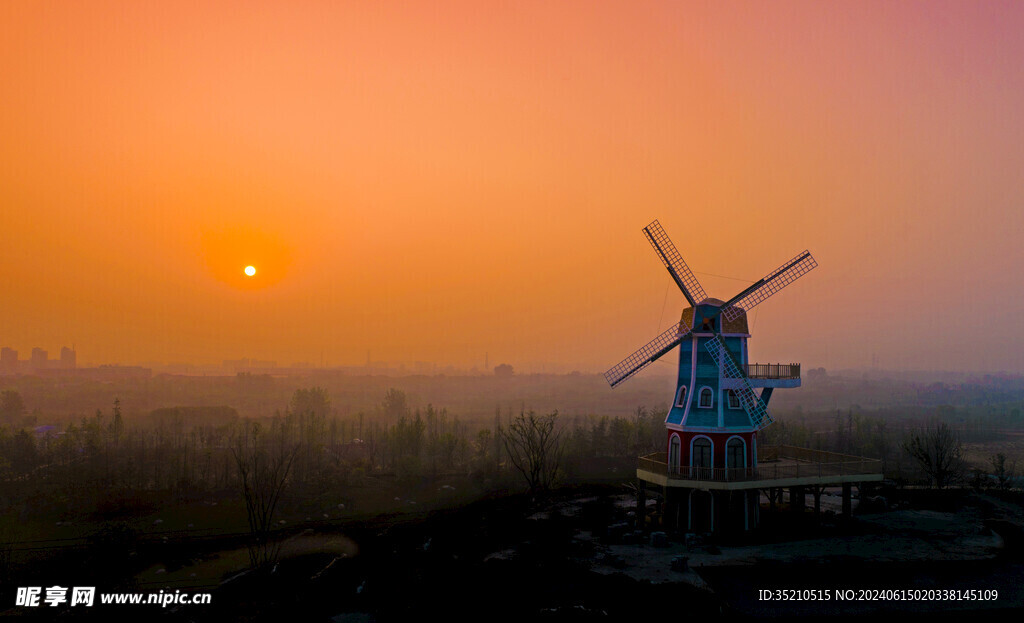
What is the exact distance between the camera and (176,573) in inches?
1148

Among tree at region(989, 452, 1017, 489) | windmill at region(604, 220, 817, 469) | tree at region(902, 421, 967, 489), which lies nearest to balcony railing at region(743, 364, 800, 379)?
windmill at region(604, 220, 817, 469)

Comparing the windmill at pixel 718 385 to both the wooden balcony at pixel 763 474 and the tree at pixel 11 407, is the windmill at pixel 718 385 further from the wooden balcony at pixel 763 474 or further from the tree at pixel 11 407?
the tree at pixel 11 407

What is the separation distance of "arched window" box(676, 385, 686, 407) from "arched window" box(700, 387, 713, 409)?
1096 millimetres

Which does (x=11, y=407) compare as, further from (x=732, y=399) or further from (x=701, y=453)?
(x=732, y=399)

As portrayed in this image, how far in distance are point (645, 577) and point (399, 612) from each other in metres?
8.83

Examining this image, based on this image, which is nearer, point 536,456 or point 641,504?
point 641,504

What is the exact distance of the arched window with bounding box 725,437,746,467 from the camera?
2936cm

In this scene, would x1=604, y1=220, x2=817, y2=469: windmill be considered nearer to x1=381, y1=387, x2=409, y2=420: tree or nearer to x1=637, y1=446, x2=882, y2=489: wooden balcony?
x1=637, y1=446, x2=882, y2=489: wooden balcony

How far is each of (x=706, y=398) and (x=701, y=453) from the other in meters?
2.54

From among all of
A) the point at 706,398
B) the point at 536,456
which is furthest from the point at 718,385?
the point at 536,456

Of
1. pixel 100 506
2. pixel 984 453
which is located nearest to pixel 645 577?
pixel 100 506

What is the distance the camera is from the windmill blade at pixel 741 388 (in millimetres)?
29500

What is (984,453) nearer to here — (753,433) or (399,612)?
(753,433)

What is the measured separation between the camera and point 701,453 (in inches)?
1165
